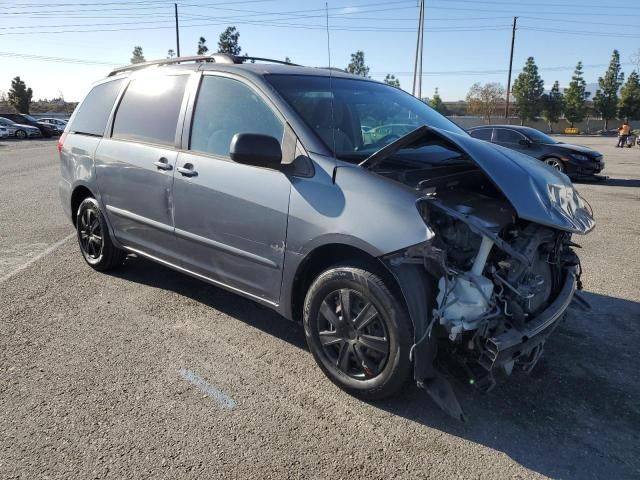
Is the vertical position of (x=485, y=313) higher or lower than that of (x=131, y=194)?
lower

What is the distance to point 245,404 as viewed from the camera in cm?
294

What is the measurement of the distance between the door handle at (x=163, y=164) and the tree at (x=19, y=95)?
6887 centimetres

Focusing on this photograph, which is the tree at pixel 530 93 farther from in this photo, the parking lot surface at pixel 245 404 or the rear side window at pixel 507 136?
the parking lot surface at pixel 245 404

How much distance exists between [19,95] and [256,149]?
70.8 meters

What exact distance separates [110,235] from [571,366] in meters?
4.03

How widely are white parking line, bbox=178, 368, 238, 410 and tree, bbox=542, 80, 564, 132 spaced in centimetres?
8293

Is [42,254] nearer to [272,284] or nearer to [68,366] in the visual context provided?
[68,366]

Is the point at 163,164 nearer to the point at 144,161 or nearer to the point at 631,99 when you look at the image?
the point at 144,161

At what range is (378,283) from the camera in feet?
9.06

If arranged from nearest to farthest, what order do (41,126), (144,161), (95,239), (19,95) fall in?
1. (144,161)
2. (95,239)
3. (41,126)
4. (19,95)

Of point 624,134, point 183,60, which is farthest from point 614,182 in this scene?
point 624,134

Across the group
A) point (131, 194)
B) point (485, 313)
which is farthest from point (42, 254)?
point (485, 313)

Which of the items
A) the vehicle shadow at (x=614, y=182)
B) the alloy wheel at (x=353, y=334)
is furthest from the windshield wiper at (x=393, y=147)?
the vehicle shadow at (x=614, y=182)

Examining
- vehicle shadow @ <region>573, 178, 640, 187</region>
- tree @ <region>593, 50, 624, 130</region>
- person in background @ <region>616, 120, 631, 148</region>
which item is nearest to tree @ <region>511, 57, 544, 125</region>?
tree @ <region>593, 50, 624, 130</region>
